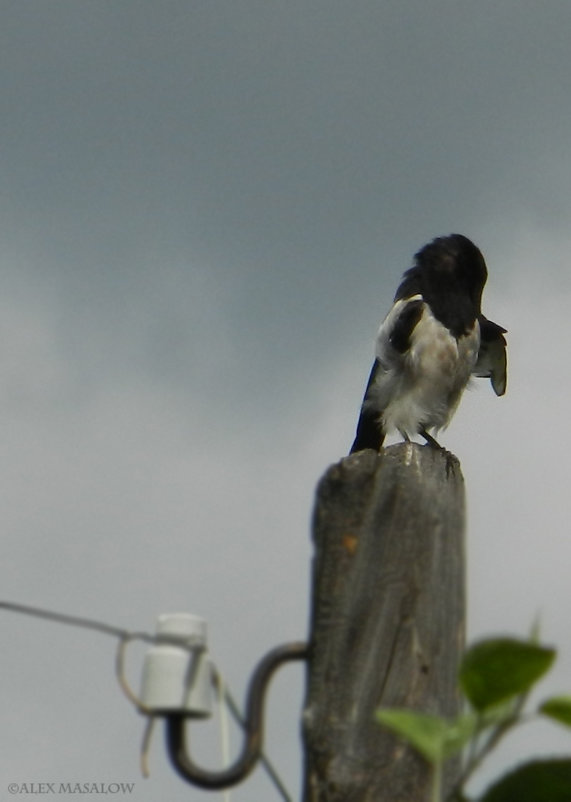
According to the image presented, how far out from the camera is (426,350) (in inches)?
435

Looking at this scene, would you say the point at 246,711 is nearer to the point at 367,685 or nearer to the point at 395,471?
the point at 367,685

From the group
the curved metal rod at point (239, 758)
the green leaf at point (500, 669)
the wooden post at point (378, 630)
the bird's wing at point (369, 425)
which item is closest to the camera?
the green leaf at point (500, 669)

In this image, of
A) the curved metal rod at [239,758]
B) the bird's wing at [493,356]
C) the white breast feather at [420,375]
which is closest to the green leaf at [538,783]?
the curved metal rod at [239,758]

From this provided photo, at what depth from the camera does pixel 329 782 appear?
2.22 m

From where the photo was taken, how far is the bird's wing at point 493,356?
1200cm

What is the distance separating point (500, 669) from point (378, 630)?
1431mm

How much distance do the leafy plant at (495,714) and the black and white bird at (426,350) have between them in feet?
32.9

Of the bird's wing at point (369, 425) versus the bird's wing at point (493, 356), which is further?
the bird's wing at point (493, 356)

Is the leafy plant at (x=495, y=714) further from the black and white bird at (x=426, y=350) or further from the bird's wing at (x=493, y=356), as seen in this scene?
the bird's wing at (x=493, y=356)

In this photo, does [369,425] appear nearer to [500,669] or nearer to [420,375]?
[420,375]

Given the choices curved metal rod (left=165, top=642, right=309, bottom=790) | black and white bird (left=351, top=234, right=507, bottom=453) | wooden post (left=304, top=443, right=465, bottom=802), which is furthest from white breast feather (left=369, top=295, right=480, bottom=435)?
curved metal rod (left=165, top=642, right=309, bottom=790)

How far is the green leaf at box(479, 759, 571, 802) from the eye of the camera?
3.04ft

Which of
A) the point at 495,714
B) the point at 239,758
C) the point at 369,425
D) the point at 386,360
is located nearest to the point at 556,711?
the point at 495,714

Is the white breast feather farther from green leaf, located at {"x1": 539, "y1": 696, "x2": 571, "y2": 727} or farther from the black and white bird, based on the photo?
green leaf, located at {"x1": 539, "y1": 696, "x2": 571, "y2": 727}
